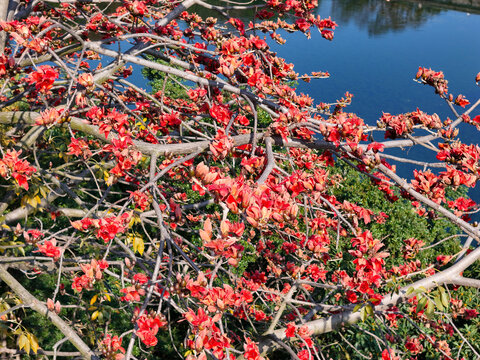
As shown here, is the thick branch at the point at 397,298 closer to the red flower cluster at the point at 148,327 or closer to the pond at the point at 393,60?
the red flower cluster at the point at 148,327

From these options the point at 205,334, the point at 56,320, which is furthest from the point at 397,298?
the point at 56,320

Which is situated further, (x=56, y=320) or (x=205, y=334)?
(x=56, y=320)

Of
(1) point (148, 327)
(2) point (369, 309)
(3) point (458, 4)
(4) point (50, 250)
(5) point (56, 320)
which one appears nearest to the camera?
(1) point (148, 327)

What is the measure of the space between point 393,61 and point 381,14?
10.0 meters

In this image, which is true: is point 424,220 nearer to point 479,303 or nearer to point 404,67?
point 479,303

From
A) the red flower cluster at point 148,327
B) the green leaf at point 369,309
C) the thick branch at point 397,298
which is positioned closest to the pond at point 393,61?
the thick branch at point 397,298

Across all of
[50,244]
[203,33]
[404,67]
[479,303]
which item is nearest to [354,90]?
[404,67]

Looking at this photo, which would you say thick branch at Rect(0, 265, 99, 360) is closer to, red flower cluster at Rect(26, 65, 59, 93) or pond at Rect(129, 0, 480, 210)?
red flower cluster at Rect(26, 65, 59, 93)

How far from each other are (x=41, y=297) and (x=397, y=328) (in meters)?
3.43

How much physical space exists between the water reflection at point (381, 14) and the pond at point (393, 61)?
49 millimetres

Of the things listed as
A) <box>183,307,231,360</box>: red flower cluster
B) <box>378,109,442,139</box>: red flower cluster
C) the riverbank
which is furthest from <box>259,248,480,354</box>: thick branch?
the riverbank

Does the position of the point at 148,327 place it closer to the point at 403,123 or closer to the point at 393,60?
the point at 403,123

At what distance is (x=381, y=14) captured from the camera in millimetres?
19578

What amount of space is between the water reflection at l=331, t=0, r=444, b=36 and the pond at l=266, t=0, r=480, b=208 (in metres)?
0.05
